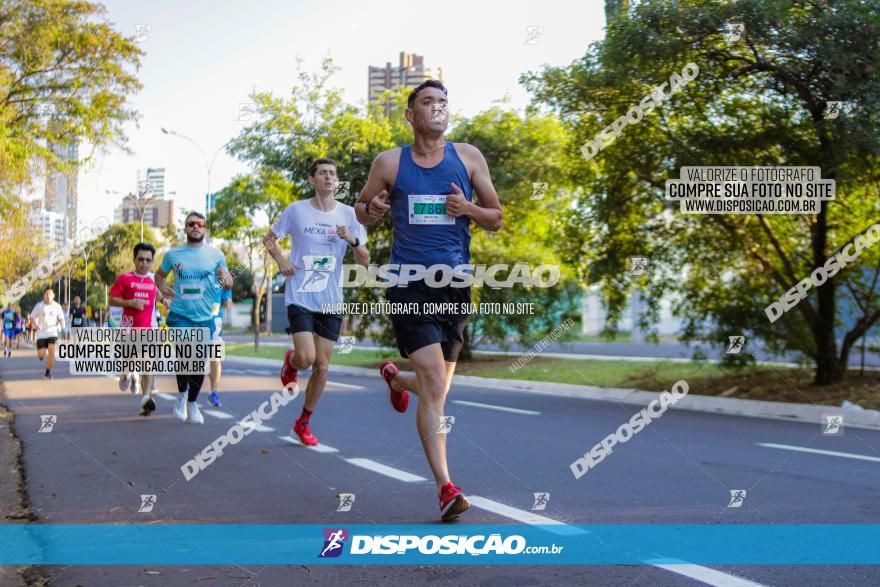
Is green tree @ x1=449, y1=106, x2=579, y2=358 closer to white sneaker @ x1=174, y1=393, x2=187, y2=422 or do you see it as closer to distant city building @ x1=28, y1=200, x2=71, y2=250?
distant city building @ x1=28, y1=200, x2=71, y2=250

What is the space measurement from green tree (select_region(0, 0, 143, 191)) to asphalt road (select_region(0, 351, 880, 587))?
7.42 meters

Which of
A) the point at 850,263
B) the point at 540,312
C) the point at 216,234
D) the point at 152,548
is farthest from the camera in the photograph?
the point at 216,234

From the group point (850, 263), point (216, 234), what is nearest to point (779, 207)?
point (850, 263)

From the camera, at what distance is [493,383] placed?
1709 cm

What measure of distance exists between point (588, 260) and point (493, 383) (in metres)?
3.45

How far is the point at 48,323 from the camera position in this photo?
1802cm

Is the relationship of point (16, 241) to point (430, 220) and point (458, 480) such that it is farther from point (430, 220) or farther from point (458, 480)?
point (430, 220)

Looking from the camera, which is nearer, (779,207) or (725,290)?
(779,207)

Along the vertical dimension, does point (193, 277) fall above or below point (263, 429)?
above

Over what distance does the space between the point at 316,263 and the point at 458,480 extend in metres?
2.20

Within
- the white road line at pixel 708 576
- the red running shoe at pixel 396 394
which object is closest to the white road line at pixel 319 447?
the red running shoe at pixel 396 394

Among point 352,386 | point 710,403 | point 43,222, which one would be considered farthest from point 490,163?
point 43,222

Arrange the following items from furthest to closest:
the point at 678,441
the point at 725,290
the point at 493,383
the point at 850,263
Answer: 1. the point at 493,383
2. the point at 725,290
3. the point at 850,263
4. the point at 678,441

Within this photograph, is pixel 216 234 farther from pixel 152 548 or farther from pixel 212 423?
pixel 152 548
